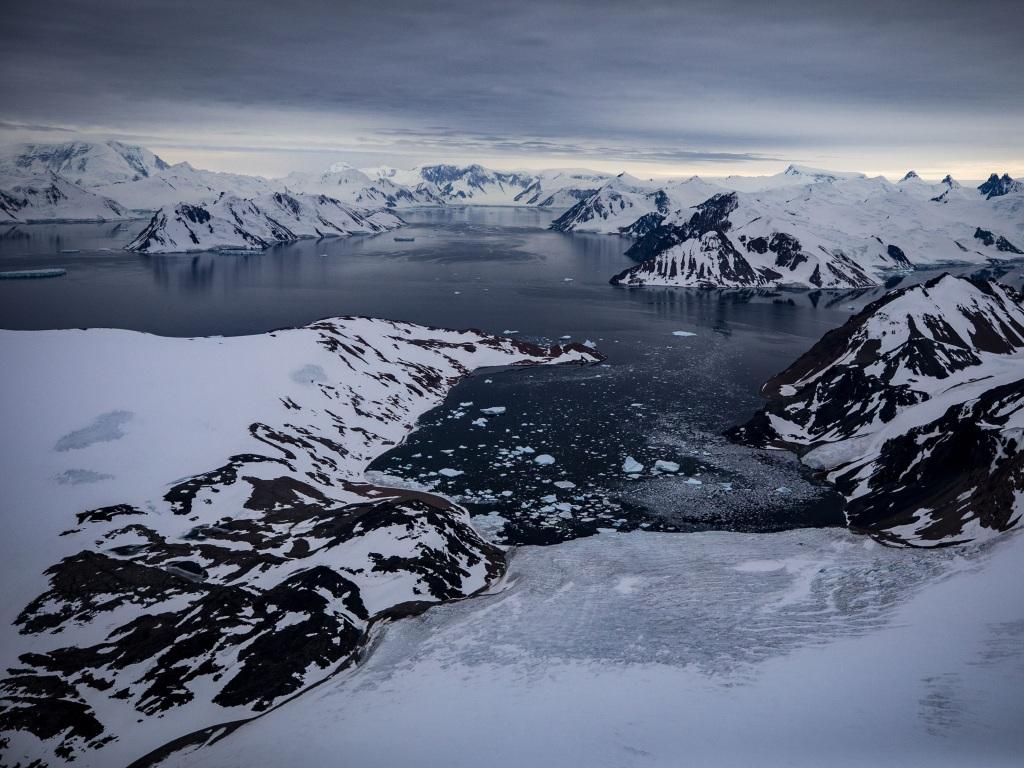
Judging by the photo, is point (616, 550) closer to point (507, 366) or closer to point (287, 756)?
point (287, 756)

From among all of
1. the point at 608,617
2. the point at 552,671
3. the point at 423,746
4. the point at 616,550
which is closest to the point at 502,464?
the point at 616,550

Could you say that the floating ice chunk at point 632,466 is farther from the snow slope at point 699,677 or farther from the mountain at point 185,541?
the snow slope at point 699,677

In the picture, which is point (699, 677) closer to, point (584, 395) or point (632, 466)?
point (632, 466)

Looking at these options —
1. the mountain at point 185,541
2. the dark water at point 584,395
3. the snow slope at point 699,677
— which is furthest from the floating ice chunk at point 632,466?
the snow slope at point 699,677

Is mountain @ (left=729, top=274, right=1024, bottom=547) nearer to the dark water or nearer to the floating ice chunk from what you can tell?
the dark water

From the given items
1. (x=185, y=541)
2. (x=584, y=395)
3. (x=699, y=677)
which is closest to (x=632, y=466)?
(x=584, y=395)

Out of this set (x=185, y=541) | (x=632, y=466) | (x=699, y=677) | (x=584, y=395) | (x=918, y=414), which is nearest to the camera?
(x=699, y=677)

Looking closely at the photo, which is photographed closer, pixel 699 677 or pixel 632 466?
pixel 699 677

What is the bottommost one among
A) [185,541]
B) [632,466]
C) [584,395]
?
[185,541]
